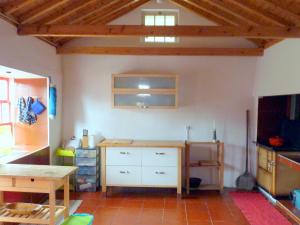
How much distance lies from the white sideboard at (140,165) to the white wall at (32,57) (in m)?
0.97

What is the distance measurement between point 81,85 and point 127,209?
239 cm

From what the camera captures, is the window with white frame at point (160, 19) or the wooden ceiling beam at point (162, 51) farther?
the window with white frame at point (160, 19)

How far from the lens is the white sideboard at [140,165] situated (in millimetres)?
4781

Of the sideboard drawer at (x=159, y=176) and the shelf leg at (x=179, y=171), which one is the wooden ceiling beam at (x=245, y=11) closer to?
the shelf leg at (x=179, y=171)

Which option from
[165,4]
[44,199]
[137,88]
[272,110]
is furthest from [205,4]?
[44,199]

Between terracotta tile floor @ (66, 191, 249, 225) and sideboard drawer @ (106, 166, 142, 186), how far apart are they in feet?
0.75

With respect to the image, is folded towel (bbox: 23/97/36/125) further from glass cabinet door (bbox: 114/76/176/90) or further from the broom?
the broom

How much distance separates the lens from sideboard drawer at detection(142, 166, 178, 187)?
4.79 metres

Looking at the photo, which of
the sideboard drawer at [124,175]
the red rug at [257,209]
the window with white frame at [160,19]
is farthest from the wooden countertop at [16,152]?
the red rug at [257,209]

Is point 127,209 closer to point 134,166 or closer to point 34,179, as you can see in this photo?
point 134,166

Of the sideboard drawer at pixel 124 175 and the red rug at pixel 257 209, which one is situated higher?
the sideboard drawer at pixel 124 175

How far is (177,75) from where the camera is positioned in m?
4.97

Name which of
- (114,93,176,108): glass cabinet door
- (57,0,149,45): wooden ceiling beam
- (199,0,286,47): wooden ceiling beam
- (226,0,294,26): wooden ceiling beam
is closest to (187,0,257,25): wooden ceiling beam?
(199,0,286,47): wooden ceiling beam

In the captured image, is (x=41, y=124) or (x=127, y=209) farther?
(x=41, y=124)
